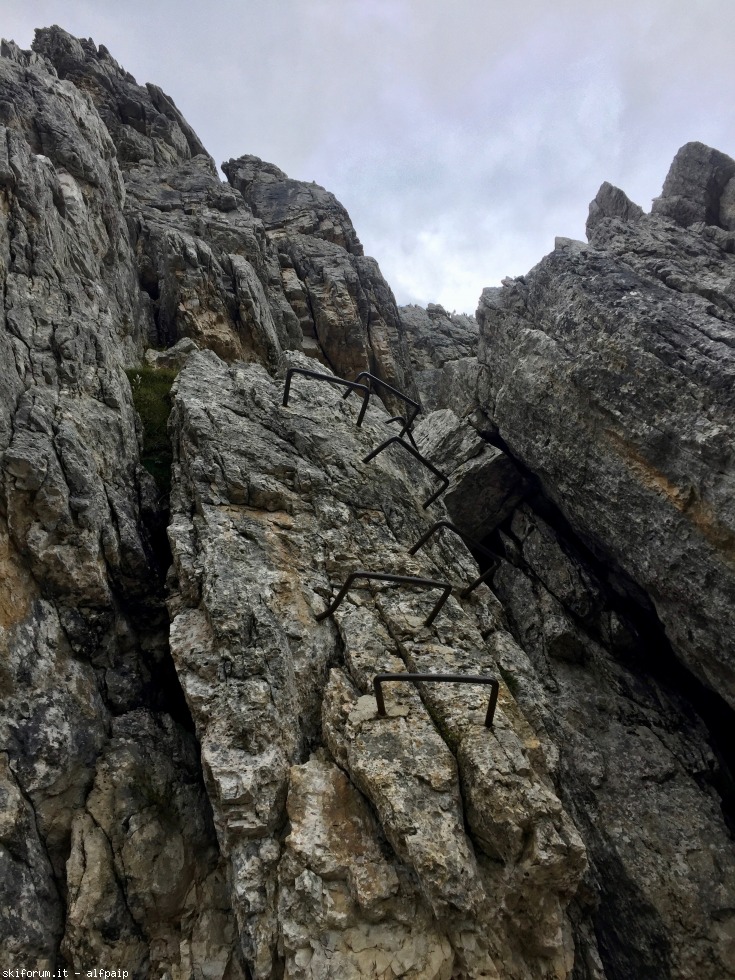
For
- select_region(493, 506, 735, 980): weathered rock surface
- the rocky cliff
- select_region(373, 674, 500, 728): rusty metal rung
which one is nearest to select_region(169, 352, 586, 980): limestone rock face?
the rocky cliff

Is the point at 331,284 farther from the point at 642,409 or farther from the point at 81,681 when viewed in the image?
the point at 81,681

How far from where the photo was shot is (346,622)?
9.62m

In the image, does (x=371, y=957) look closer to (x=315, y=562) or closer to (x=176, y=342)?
(x=315, y=562)

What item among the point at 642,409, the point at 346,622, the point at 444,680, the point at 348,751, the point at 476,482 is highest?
the point at 476,482

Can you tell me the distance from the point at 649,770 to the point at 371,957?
30.2ft

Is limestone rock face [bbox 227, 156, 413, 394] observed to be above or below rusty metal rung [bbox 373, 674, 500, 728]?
above

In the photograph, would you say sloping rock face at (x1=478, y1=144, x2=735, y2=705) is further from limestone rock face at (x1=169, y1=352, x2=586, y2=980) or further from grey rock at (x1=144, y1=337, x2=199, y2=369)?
grey rock at (x1=144, y1=337, x2=199, y2=369)

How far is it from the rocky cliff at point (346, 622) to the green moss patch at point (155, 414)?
0.10 m

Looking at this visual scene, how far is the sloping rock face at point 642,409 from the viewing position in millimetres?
12398

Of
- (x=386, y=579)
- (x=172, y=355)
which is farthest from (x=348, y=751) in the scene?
(x=172, y=355)

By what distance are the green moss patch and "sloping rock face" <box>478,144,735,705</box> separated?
416 inches

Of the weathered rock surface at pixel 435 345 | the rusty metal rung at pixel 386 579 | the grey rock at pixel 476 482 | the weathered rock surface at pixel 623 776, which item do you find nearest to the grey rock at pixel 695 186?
the weathered rock surface at pixel 435 345

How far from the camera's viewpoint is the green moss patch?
42.4ft

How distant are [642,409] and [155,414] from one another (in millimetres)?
12586
